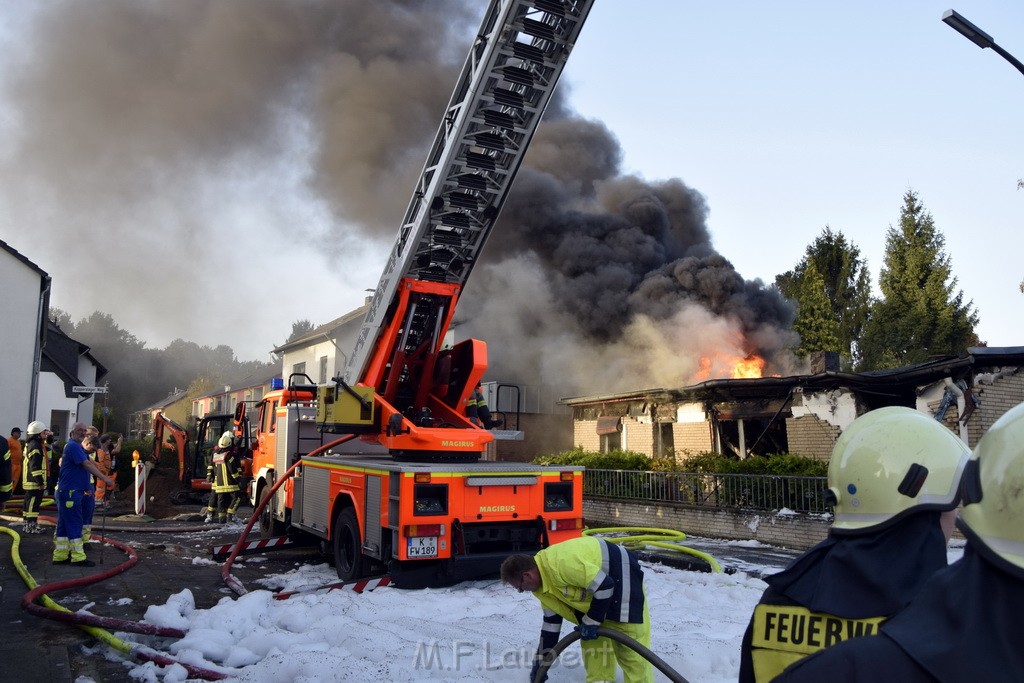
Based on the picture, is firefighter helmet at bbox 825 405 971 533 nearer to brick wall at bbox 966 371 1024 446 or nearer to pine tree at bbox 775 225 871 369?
brick wall at bbox 966 371 1024 446

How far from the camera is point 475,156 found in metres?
8.64

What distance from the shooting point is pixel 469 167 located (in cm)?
863

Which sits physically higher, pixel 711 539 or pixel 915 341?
pixel 915 341

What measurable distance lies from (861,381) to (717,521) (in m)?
4.16

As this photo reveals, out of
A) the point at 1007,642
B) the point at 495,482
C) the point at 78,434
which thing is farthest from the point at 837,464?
the point at 78,434

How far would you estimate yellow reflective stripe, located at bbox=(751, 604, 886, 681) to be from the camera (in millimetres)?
1725

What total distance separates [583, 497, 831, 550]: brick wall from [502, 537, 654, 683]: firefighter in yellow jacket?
23.8 feet

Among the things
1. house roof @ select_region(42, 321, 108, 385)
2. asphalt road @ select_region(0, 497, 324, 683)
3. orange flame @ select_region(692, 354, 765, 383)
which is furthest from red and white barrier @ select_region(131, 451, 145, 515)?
house roof @ select_region(42, 321, 108, 385)

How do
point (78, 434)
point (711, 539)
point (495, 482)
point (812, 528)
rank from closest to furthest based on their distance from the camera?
point (495, 482), point (78, 434), point (812, 528), point (711, 539)

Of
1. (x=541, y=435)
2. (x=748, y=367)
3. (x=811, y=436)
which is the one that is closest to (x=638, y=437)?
(x=748, y=367)

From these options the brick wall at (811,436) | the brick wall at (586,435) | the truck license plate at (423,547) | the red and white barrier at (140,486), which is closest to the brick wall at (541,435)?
the brick wall at (586,435)

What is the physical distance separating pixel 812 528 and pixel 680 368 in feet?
33.7

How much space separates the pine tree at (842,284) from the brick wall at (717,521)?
21826mm

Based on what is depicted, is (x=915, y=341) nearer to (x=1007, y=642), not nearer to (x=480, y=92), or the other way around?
(x=480, y=92)
